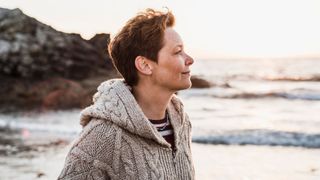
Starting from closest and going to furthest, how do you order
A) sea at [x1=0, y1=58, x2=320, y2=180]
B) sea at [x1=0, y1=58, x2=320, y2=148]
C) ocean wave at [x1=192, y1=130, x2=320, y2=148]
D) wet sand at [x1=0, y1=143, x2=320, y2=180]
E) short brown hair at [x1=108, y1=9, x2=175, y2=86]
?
short brown hair at [x1=108, y1=9, x2=175, y2=86] < wet sand at [x1=0, y1=143, x2=320, y2=180] < sea at [x1=0, y1=58, x2=320, y2=180] < ocean wave at [x1=192, y1=130, x2=320, y2=148] < sea at [x1=0, y1=58, x2=320, y2=148]

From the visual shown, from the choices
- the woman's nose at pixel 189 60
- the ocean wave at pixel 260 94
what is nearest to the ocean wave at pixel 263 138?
the woman's nose at pixel 189 60

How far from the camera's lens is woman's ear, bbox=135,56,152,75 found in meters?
2.81

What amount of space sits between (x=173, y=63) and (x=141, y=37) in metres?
0.20

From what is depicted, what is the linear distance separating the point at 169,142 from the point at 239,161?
745cm

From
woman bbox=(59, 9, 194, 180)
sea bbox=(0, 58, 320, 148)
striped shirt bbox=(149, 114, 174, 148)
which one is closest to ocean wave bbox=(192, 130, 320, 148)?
sea bbox=(0, 58, 320, 148)

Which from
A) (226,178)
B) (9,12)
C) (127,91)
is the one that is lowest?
(226,178)

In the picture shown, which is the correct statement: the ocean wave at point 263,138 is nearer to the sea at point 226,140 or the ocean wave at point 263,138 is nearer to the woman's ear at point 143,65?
the sea at point 226,140

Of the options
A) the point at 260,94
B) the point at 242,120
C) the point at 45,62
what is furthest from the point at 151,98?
the point at 260,94

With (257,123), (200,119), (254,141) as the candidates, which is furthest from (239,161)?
(200,119)

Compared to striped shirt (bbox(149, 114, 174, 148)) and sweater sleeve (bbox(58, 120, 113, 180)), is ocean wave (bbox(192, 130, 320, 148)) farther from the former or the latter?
sweater sleeve (bbox(58, 120, 113, 180))

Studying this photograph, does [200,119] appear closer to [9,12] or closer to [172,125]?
[9,12]

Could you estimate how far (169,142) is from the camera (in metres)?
2.93

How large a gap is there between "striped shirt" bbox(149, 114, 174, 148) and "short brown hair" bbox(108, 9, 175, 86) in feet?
0.98

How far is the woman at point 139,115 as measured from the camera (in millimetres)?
2629
